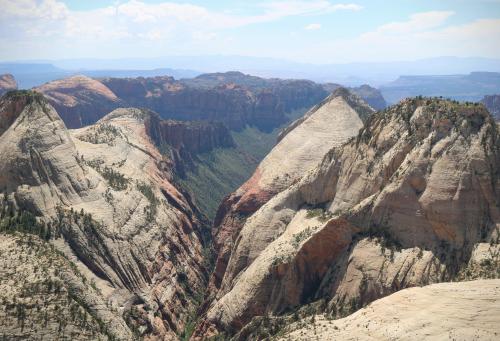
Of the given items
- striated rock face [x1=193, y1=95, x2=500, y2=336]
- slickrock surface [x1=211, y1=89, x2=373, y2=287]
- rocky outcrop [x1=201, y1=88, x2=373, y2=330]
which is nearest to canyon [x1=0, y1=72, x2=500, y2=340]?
striated rock face [x1=193, y1=95, x2=500, y2=336]

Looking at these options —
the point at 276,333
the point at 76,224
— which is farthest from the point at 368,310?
the point at 76,224

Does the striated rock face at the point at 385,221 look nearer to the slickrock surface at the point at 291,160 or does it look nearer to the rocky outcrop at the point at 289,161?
the rocky outcrop at the point at 289,161

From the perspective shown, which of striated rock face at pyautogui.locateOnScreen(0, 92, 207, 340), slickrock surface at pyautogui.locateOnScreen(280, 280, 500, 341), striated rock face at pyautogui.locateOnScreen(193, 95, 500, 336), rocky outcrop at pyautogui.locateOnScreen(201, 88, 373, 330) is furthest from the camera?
rocky outcrop at pyautogui.locateOnScreen(201, 88, 373, 330)

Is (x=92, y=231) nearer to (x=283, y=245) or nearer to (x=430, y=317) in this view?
(x=283, y=245)

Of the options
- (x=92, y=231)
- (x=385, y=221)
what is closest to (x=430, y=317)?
(x=385, y=221)

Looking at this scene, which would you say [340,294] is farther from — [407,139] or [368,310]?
[407,139]

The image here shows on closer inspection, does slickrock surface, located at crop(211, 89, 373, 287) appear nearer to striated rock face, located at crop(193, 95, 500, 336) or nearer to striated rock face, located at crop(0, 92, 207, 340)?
striated rock face, located at crop(0, 92, 207, 340)
